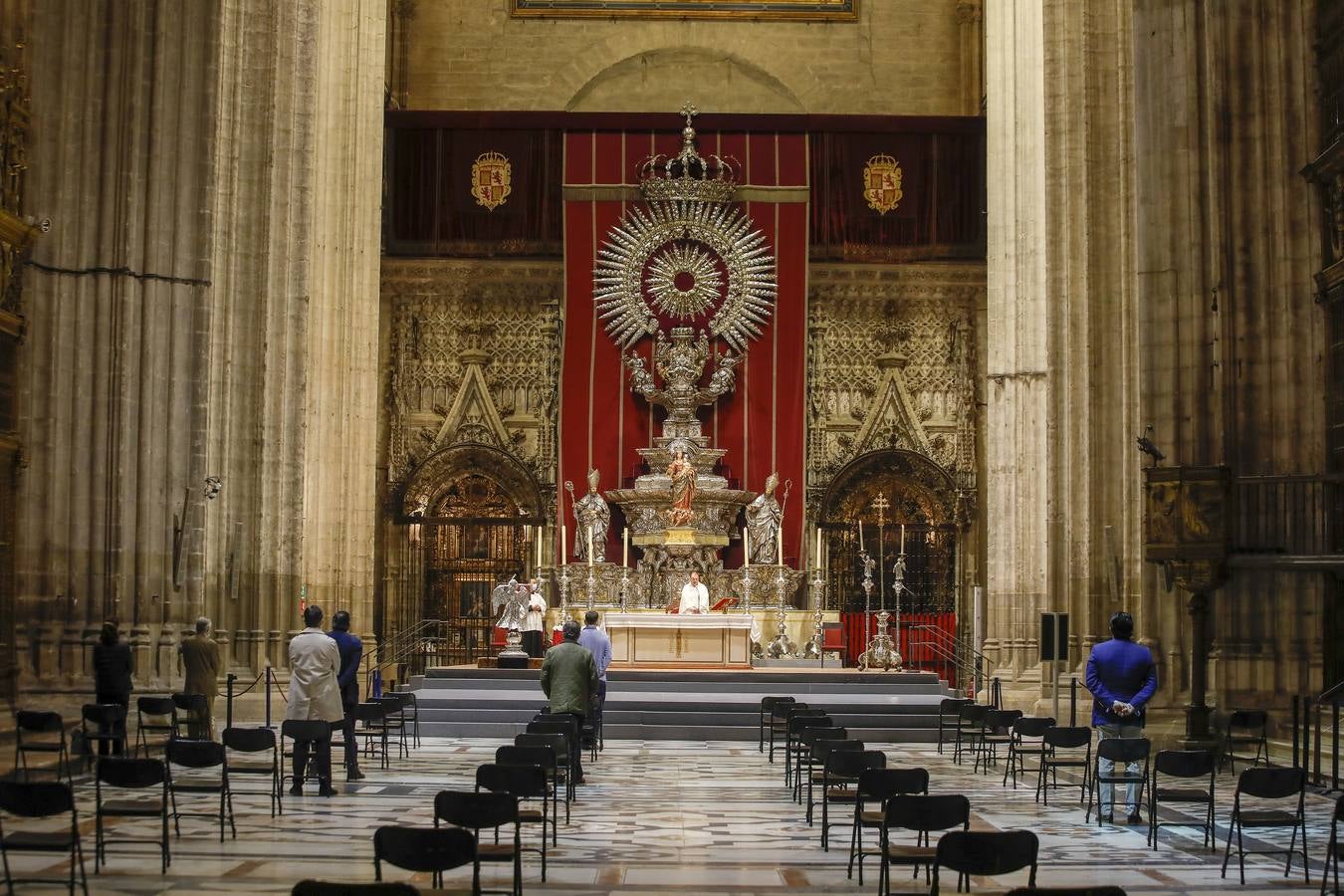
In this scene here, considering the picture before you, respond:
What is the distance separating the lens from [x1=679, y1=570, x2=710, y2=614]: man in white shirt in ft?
86.7

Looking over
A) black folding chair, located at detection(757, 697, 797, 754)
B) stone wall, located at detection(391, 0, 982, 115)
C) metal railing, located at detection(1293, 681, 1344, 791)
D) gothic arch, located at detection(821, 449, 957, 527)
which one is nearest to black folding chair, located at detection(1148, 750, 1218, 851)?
metal railing, located at detection(1293, 681, 1344, 791)

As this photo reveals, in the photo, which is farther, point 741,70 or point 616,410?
point 741,70

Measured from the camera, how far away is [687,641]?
2470cm

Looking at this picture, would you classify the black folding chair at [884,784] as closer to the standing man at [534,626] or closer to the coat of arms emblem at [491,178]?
the standing man at [534,626]

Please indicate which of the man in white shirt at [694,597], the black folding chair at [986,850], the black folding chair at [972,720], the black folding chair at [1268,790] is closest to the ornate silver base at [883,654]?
the man in white shirt at [694,597]

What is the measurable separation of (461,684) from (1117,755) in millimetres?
13196

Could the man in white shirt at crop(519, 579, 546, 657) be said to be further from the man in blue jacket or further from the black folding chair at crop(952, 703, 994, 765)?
the man in blue jacket

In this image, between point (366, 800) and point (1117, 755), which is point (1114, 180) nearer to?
point (1117, 755)

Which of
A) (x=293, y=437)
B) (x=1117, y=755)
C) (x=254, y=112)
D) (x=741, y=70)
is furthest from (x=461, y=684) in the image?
(x=741, y=70)

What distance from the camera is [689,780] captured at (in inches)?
599

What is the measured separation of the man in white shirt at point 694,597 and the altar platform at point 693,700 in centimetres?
261

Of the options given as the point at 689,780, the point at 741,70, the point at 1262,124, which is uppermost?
the point at 741,70

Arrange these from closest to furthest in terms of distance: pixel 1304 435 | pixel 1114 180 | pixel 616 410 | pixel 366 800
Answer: pixel 366 800
pixel 1304 435
pixel 1114 180
pixel 616 410

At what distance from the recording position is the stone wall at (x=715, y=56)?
1341 inches
